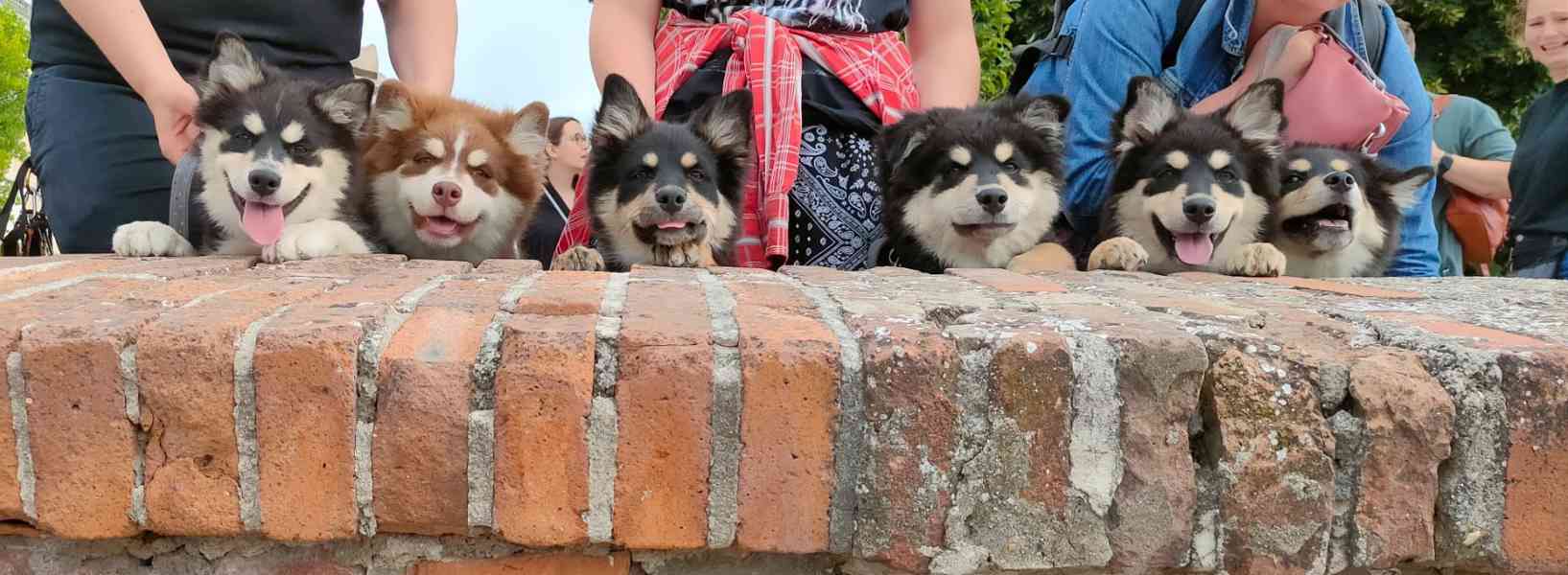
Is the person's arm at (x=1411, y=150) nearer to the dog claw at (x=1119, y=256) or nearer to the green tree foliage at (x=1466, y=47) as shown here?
the dog claw at (x=1119, y=256)

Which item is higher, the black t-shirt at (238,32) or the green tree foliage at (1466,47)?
the green tree foliage at (1466,47)

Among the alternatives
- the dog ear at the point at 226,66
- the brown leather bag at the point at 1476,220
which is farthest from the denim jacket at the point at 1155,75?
the dog ear at the point at 226,66

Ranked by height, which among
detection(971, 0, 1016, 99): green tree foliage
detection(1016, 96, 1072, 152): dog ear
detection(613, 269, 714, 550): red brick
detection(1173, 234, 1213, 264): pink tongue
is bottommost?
detection(613, 269, 714, 550): red brick

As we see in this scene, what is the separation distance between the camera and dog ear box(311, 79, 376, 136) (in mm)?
3066

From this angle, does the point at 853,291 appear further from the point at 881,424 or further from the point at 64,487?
the point at 64,487

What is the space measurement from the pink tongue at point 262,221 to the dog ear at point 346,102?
0.34m

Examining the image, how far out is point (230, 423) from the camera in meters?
1.38

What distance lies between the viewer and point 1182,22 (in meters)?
3.64

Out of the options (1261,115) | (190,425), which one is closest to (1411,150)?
(1261,115)

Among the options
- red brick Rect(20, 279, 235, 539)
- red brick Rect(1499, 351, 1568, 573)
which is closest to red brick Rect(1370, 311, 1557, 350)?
red brick Rect(1499, 351, 1568, 573)

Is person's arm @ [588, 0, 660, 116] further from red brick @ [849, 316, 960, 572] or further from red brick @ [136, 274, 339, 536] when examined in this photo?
red brick @ [849, 316, 960, 572]

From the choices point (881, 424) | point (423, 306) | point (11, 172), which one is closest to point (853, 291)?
point (881, 424)

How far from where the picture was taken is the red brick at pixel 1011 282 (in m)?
2.05

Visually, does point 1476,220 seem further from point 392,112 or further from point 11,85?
point 11,85
